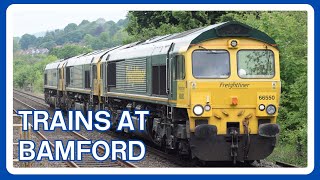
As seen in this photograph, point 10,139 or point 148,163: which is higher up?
point 10,139

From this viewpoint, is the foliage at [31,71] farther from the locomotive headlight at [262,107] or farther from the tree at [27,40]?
the locomotive headlight at [262,107]

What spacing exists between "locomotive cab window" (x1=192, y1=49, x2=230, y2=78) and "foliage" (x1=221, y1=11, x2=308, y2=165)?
3.01 m

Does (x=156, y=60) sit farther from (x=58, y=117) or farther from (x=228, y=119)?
(x=58, y=117)

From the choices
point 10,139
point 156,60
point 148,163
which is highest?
point 156,60

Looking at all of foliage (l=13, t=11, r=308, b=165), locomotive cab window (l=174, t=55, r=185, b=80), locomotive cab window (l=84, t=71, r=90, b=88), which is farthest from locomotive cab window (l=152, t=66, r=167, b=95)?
locomotive cab window (l=84, t=71, r=90, b=88)

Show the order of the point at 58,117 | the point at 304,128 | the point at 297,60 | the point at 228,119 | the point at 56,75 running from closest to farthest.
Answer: the point at 58,117 < the point at 228,119 < the point at 304,128 < the point at 297,60 < the point at 56,75

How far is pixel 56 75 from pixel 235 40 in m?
21.9

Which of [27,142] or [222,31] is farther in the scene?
[222,31]

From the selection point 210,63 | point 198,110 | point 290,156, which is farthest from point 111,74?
point 198,110

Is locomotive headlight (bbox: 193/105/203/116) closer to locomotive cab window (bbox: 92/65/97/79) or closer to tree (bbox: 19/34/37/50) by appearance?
locomotive cab window (bbox: 92/65/97/79)

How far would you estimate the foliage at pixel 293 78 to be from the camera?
55.7ft

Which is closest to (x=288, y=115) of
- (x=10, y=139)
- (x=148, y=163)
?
(x=148, y=163)

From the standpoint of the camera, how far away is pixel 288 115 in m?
17.8

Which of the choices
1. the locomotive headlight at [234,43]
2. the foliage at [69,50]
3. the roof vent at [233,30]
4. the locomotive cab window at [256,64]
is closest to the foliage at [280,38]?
the foliage at [69,50]
